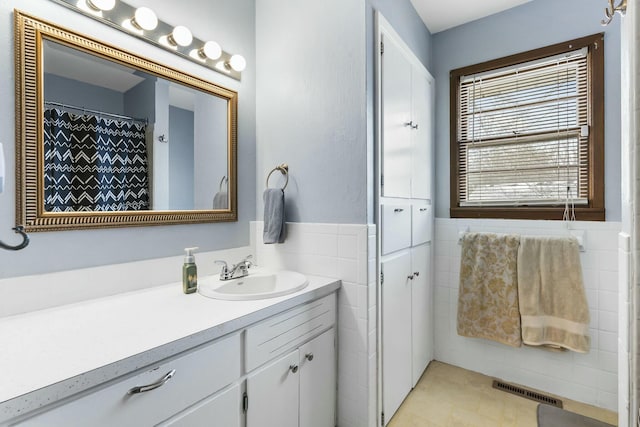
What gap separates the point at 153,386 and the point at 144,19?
1428mm

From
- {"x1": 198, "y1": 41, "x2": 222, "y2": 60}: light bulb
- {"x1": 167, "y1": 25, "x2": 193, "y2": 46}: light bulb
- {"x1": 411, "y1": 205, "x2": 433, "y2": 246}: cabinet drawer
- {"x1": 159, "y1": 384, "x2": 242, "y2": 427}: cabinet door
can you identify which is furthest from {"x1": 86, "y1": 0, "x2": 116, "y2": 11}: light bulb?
{"x1": 411, "y1": 205, "x2": 433, "y2": 246}: cabinet drawer

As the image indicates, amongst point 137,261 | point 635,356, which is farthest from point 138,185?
point 635,356

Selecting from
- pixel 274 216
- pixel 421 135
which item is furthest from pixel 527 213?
pixel 274 216

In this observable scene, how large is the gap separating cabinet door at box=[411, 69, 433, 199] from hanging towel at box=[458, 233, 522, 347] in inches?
19.5

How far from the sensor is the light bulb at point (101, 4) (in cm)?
122

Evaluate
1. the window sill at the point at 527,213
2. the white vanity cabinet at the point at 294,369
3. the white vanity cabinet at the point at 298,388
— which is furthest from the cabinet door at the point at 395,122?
the white vanity cabinet at the point at 298,388

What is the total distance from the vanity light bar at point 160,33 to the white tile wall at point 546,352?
1783mm

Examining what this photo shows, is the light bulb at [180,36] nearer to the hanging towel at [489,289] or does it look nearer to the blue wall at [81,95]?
the blue wall at [81,95]

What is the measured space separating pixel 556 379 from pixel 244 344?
2.07m

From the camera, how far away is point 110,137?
1.30 meters

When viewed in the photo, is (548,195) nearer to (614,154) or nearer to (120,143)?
(614,154)

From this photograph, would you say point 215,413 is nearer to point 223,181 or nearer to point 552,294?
point 223,181

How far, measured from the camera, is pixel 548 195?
1985mm

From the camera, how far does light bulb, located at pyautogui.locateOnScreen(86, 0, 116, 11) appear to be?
1223 millimetres
